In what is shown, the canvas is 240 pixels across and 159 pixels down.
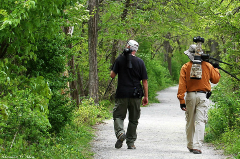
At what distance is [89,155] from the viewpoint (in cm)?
699

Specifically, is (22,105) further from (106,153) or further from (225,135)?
(225,135)

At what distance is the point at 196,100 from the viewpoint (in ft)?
23.8

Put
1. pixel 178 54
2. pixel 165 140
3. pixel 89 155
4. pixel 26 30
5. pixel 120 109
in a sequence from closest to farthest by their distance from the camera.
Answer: pixel 26 30
pixel 89 155
pixel 120 109
pixel 165 140
pixel 178 54

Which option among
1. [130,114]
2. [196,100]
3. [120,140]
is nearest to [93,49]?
[130,114]

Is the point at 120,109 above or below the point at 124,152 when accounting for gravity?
above

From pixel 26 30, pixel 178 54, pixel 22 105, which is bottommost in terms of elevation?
pixel 178 54

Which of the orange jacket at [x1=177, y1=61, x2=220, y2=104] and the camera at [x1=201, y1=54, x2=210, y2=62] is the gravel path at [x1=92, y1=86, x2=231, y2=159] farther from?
the camera at [x1=201, y1=54, x2=210, y2=62]

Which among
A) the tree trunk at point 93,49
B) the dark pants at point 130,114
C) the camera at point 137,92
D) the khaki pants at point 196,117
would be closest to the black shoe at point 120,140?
the dark pants at point 130,114

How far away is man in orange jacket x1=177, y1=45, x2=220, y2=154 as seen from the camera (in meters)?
7.15

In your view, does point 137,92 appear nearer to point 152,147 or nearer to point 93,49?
point 152,147

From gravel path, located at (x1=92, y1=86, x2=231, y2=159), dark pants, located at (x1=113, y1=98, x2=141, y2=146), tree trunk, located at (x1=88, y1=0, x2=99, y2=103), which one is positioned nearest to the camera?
gravel path, located at (x1=92, y1=86, x2=231, y2=159)

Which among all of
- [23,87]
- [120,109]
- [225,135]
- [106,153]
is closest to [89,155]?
[106,153]

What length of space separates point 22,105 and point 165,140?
5.22m

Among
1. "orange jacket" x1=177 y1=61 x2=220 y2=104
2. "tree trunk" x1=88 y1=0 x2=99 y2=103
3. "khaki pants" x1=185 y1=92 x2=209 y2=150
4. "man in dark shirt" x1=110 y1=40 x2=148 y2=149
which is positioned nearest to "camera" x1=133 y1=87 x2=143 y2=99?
"man in dark shirt" x1=110 y1=40 x2=148 y2=149
